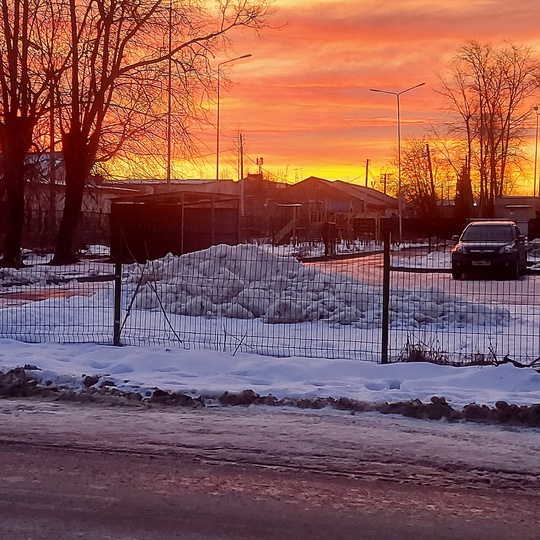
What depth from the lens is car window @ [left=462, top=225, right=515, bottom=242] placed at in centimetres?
2603

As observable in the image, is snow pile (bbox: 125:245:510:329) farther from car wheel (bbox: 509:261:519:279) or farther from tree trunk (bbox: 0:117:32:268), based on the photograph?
tree trunk (bbox: 0:117:32:268)

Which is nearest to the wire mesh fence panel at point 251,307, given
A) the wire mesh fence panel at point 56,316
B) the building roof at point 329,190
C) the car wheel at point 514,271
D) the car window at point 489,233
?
the wire mesh fence panel at point 56,316

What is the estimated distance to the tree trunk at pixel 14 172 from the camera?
30.8m

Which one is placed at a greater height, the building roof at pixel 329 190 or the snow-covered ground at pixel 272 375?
the building roof at pixel 329 190

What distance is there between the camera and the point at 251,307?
14297 millimetres

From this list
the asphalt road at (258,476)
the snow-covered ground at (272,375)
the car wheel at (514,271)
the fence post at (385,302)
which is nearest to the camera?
the asphalt road at (258,476)

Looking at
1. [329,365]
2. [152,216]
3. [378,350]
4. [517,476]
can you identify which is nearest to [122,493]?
[517,476]

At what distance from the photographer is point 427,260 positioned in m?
33.3

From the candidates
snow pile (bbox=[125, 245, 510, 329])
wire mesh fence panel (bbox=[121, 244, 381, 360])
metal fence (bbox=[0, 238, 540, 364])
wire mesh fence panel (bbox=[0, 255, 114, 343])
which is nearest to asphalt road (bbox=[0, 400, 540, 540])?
metal fence (bbox=[0, 238, 540, 364])

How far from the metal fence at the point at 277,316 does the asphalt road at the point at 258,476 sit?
3.29 metres

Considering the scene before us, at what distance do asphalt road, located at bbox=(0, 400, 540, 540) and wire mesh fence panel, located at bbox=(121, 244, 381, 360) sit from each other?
12.2ft

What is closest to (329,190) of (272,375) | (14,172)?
(14,172)

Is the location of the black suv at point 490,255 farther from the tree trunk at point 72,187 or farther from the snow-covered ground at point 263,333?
the tree trunk at point 72,187

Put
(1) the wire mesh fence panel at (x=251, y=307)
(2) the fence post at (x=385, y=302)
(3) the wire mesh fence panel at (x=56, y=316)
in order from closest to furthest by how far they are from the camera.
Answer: (2) the fence post at (x=385, y=302) < (1) the wire mesh fence panel at (x=251, y=307) < (3) the wire mesh fence panel at (x=56, y=316)
